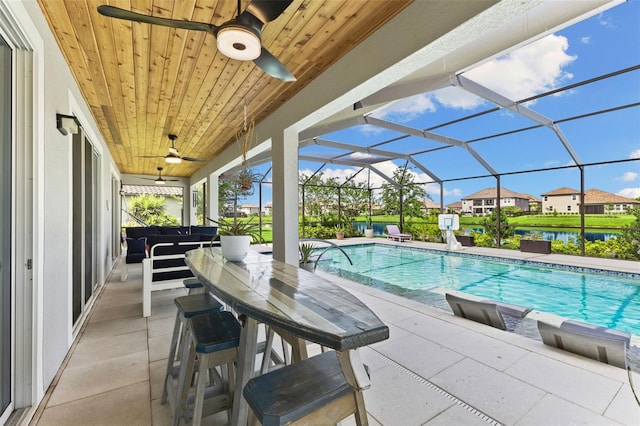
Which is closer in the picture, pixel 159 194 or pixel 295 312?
pixel 295 312

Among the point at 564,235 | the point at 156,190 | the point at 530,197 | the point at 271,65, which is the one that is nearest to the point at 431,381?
the point at 271,65

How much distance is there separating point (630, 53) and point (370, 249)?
7.40m

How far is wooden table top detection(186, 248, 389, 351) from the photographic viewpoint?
31.1 inches

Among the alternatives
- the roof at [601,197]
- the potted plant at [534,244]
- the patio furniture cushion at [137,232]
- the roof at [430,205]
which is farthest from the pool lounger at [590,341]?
the roof at [430,205]

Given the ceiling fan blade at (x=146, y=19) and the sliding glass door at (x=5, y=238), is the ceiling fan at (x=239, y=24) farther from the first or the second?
the sliding glass door at (x=5, y=238)

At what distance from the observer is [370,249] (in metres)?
9.91

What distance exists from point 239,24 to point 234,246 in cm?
136

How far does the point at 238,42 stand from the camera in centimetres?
172

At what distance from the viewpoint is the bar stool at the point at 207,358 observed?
1.31m

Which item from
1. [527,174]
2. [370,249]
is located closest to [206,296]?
[370,249]

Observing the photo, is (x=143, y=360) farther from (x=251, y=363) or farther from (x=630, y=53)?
(x=630, y=53)

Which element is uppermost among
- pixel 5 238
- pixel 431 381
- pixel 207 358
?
pixel 5 238

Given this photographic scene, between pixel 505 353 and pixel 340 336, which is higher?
pixel 340 336

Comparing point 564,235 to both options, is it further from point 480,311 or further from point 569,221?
point 480,311
